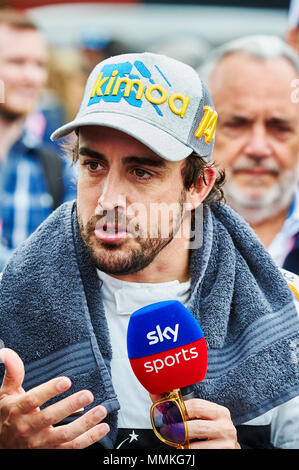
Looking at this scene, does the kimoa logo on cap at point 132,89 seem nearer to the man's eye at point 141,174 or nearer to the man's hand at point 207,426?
the man's eye at point 141,174

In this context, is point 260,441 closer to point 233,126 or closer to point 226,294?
point 226,294

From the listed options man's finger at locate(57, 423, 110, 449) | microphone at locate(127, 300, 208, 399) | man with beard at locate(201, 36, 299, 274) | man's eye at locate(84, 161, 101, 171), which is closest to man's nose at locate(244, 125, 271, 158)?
man with beard at locate(201, 36, 299, 274)

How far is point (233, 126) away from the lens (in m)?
2.82

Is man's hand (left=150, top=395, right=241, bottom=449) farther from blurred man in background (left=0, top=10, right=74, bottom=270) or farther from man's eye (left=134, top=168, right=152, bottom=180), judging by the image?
blurred man in background (left=0, top=10, right=74, bottom=270)

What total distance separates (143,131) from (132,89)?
0.38 ft

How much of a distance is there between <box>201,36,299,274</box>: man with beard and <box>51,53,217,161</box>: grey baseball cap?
1.17m

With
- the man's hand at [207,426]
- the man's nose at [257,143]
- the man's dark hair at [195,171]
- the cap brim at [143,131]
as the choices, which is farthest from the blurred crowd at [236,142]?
the man's hand at [207,426]

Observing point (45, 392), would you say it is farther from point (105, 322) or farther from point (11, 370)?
point (105, 322)

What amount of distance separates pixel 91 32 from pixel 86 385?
417 centimetres

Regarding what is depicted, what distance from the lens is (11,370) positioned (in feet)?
4.25

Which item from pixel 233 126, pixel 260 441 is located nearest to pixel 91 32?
pixel 233 126

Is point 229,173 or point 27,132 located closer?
point 229,173
